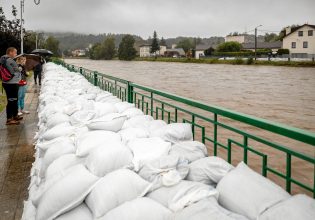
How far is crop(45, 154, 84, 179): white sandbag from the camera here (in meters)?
2.83

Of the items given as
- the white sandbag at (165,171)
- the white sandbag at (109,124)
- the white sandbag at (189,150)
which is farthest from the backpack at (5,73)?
the white sandbag at (165,171)

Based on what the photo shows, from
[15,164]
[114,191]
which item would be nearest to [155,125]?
[114,191]

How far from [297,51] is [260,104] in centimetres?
5094

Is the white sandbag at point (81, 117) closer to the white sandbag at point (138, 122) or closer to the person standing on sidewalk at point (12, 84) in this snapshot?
the white sandbag at point (138, 122)

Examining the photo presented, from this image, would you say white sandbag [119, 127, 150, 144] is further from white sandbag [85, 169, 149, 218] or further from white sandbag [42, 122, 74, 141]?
white sandbag [85, 169, 149, 218]

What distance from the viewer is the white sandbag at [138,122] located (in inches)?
147

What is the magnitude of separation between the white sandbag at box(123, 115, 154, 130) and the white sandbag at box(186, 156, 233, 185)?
4.05 feet

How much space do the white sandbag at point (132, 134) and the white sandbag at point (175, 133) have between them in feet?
0.35

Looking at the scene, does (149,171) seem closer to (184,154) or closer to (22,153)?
(184,154)

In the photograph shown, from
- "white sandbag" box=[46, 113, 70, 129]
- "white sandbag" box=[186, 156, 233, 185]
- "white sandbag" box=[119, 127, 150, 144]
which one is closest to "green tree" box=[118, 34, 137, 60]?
"white sandbag" box=[46, 113, 70, 129]

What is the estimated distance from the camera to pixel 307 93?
19844 mm

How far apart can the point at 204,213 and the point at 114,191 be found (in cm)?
63

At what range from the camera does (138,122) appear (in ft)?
12.7

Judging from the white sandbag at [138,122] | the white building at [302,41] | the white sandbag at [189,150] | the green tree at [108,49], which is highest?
the green tree at [108,49]
